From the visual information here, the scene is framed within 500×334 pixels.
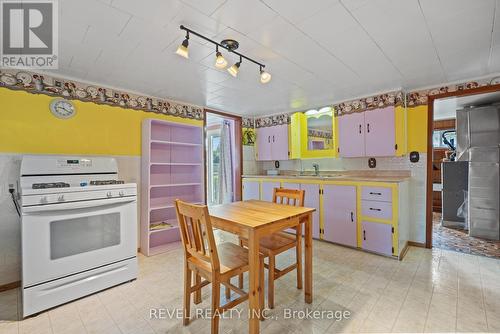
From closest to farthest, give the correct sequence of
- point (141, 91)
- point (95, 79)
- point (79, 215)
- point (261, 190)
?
point (79, 215), point (95, 79), point (141, 91), point (261, 190)

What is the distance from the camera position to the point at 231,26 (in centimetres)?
169

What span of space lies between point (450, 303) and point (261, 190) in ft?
9.15

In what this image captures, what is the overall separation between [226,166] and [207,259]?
10.7 ft

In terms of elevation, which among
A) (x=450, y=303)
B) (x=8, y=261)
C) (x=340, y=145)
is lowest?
(x=450, y=303)

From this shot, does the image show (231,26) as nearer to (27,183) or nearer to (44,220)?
(44,220)

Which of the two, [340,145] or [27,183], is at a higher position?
[340,145]

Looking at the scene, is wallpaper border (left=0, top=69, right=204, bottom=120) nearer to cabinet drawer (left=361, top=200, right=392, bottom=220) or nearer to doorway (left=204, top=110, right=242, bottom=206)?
doorway (left=204, top=110, right=242, bottom=206)

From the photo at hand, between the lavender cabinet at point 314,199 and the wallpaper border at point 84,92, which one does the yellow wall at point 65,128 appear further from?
the lavender cabinet at point 314,199

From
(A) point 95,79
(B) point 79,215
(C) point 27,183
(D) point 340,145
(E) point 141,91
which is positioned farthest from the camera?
(D) point 340,145

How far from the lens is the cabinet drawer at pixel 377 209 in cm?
279

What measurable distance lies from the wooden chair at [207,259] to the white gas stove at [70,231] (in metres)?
0.96

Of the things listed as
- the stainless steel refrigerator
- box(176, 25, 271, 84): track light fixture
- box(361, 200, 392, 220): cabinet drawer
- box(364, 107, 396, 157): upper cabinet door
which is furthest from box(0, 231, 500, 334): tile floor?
box(176, 25, 271, 84): track light fixture

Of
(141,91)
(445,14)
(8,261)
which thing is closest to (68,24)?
(141,91)

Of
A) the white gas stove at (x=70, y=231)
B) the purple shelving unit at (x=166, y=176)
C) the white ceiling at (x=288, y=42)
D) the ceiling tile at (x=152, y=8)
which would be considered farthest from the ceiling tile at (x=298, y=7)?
the purple shelving unit at (x=166, y=176)
